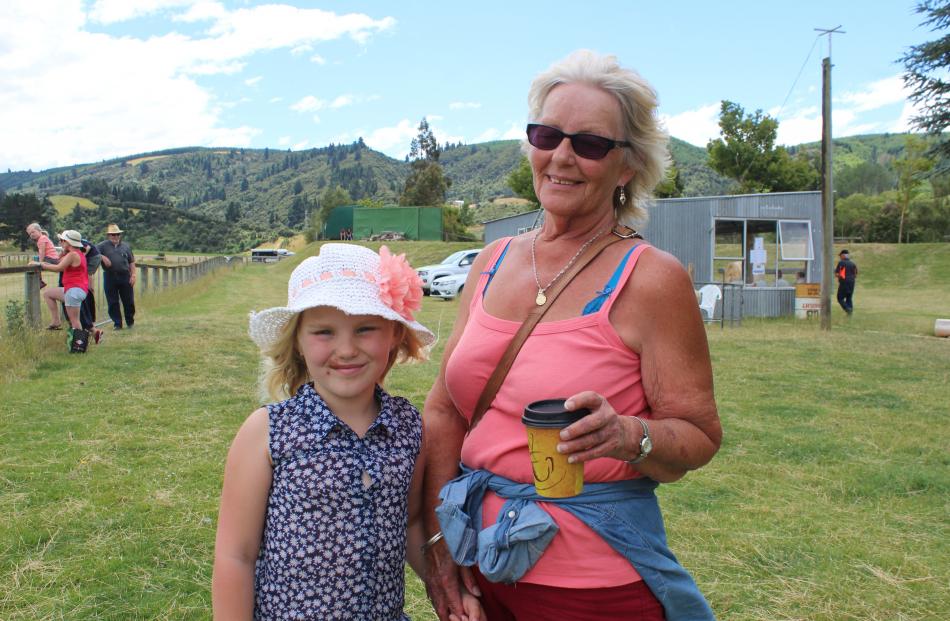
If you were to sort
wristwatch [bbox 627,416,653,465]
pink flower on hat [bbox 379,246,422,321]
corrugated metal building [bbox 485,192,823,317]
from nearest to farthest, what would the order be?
wristwatch [bbox 627,416,653,465] → pink flower on hat [bbox 379,246,422,321] → corrugated metal building [bbox 485,192,823,317]

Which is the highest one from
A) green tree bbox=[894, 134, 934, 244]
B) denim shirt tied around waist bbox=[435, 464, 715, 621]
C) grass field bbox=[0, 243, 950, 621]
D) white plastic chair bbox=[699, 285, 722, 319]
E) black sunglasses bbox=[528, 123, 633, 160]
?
green tree bbox=[894, 134, 934, 244]

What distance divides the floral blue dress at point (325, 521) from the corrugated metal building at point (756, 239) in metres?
17.0

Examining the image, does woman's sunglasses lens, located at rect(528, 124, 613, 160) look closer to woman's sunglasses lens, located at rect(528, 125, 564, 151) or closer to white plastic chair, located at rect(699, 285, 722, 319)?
woman's sunglasses lens, located at rect(528, 125, 564, 151)

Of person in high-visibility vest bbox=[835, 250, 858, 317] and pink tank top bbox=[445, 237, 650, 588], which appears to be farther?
person in high-visibility vest bbox=[835, 250, 858, 317]

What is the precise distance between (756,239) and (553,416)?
1871cm

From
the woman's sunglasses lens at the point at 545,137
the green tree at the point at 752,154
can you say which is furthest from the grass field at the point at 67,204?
the woman's sunglasses lens at the point at 545,137

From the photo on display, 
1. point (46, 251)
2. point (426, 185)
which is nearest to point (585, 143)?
point (46, 251)

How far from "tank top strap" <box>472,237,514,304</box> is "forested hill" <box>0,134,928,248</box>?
366 ft

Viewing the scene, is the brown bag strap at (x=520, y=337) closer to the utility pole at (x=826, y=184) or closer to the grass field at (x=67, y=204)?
the utility pole at (x=826, y=184)

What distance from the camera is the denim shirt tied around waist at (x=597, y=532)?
1581 millimetres

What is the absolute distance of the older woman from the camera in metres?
1.59

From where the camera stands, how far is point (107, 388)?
300 inches

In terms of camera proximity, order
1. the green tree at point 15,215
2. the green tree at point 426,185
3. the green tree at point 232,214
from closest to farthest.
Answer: the green tree at point 15,215 < the green tree at point 426,185 < the green tree at point 232,214

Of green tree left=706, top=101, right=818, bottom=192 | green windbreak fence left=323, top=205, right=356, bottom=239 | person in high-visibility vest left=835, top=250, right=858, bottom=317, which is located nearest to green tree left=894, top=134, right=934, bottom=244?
green tree left=706, top=101, right=818, bottom=192
